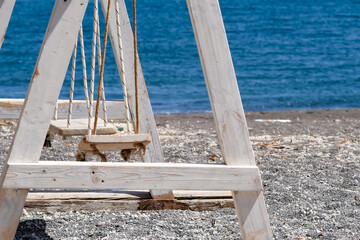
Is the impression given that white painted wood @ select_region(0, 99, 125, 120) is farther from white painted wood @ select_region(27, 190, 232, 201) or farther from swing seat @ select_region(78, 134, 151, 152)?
swing seat @ select_region(78, 134, 151, 152)

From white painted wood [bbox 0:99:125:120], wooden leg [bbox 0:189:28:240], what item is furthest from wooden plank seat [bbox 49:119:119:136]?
wooden leg [bbox 0:189:28:240]

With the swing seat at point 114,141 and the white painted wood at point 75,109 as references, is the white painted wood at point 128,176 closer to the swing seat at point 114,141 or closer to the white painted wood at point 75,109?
the swing seat at point 114,141

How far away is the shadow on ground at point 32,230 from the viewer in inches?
139

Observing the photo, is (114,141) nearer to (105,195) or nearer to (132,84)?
(132,84)

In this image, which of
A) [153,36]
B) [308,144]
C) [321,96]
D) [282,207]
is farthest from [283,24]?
[282,207]

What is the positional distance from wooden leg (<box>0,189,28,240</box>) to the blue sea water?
35.8 feet

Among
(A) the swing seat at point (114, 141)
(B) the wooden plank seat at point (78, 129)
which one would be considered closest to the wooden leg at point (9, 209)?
(A) the swing seat at point (114, 141)

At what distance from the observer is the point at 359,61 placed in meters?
24.4

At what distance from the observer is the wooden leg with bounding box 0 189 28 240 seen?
2.53 m

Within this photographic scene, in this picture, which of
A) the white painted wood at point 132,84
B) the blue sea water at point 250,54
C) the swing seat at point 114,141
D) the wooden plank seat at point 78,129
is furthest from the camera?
the blue sea water at point 250,54

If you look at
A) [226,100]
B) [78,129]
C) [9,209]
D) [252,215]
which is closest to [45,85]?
[9,209]

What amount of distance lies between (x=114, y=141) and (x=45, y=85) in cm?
45

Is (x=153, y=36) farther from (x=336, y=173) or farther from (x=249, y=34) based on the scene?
(x=336, y=173)

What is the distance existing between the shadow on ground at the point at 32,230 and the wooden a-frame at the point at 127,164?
990 mm
